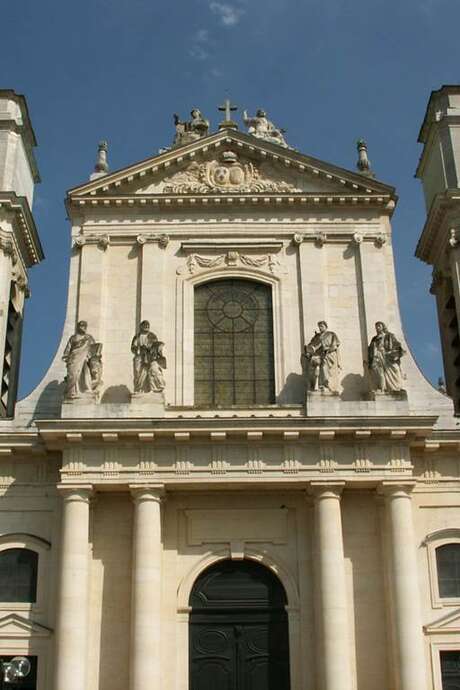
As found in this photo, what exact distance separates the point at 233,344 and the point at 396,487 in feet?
16.4

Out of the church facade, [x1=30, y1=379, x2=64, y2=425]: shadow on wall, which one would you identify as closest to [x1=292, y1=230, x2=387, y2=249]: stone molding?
the church facade

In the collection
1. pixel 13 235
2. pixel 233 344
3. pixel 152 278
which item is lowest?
pixel 233 344

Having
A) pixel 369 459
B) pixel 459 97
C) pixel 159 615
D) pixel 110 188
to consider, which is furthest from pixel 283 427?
pixel 459 97

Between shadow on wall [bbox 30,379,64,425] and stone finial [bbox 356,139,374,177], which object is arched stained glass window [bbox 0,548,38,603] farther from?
stone finial [bbox 356,139,374,177]

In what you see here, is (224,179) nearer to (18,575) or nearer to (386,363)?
(386,363)

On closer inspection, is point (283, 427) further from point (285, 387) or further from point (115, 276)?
point (115, 276)

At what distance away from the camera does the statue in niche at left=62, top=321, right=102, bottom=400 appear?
1981cm

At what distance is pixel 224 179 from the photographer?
23219mm

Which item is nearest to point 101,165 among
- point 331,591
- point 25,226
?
point 25,226

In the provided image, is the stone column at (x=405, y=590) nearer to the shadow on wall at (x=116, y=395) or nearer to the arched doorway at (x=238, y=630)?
the arched doorway at (x=238, y=630)

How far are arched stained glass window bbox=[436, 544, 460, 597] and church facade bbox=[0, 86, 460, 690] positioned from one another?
4 cm

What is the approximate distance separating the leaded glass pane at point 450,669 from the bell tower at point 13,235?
445 inches

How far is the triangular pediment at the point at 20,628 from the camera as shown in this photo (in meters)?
18.6

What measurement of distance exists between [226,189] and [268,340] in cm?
395
